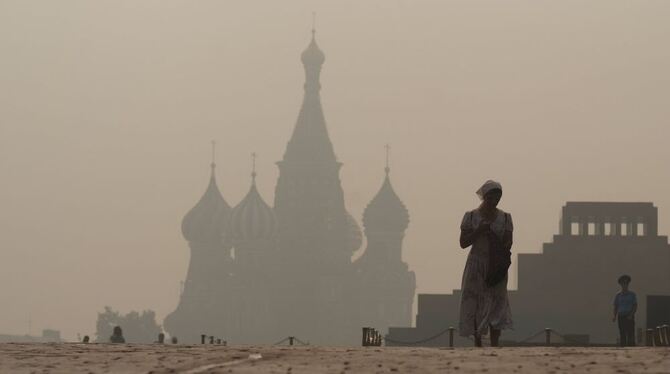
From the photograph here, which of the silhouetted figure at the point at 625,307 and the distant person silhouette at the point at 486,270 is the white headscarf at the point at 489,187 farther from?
the silhouetted figure at the point at 625,307

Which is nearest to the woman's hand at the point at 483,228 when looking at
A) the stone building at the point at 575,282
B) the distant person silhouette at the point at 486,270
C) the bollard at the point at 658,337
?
the distant person silhouette at the point at 486,270

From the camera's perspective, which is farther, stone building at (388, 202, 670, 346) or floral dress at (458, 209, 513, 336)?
stone building at (388, 202, 670, 346)

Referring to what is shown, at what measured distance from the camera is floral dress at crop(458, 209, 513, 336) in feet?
60.5

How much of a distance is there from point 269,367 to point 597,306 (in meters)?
84.2

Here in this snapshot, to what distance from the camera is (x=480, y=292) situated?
1855 centimetres

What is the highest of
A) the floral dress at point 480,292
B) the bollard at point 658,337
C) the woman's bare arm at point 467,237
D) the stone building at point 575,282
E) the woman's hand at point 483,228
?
the stone building at point 575,282

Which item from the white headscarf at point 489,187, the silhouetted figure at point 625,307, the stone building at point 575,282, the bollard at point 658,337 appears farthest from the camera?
the stone building at point 575,282

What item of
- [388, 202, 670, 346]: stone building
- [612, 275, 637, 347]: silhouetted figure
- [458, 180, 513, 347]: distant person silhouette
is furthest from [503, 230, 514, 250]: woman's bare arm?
[388, 202, 670, 346]: stone building

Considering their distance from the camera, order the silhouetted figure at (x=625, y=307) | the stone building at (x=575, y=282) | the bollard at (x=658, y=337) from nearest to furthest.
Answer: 1. the silhouetted figure at (x=625, y=307)
2. the bollard at (x=658, y=337)
3. the stone building at (x=575, y=282)

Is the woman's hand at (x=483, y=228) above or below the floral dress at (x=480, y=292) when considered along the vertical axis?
above

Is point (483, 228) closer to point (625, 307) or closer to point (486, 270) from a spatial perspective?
point (486, 270)

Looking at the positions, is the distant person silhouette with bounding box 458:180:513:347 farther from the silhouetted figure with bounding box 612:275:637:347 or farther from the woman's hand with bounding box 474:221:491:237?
the silhouetted figure with bounding box 612:275:637:347

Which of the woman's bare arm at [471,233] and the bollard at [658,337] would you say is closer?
the woman's bare arm at [471,233]

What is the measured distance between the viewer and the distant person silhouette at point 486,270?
60.4ft
